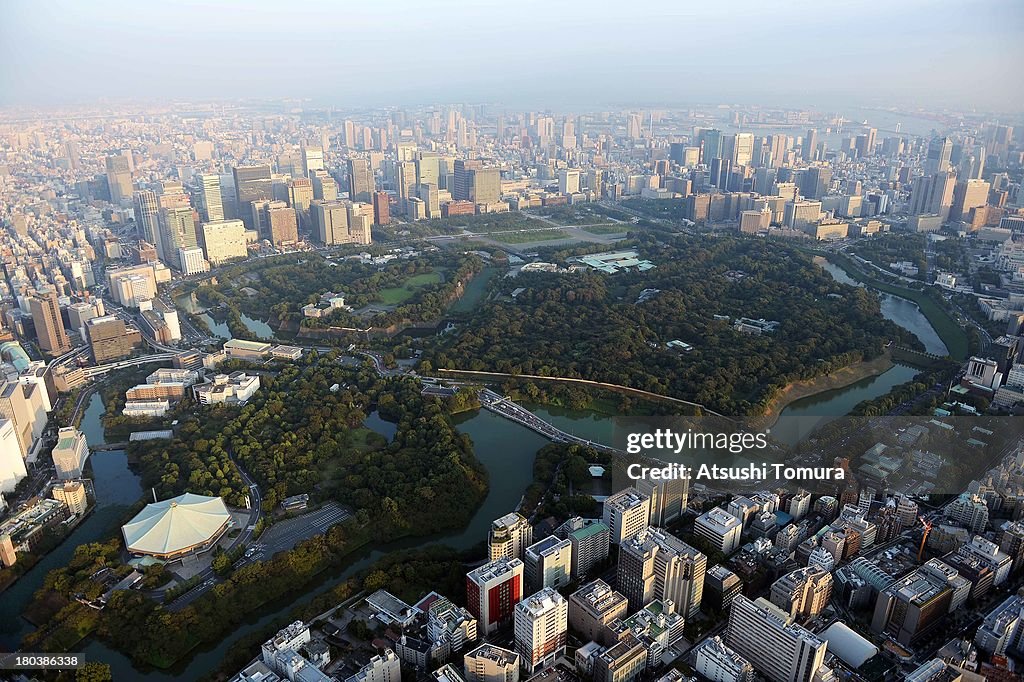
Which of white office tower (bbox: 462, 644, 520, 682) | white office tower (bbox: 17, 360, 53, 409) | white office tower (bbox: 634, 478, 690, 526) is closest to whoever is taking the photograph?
white office tower (bbox: 462, 644, 520, 682)

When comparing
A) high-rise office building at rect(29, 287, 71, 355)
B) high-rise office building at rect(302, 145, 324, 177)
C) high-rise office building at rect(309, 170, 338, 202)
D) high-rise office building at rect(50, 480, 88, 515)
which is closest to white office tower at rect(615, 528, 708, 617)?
high-rise office building at rect(50, 480, 88, 515)

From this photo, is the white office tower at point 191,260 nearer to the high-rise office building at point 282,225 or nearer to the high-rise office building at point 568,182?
the high-rise office building at point 282,225

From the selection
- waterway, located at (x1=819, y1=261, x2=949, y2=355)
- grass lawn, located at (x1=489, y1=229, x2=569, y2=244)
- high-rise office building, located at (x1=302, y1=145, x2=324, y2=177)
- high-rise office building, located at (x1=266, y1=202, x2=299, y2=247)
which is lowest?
waterway, located at (x1=819, y1=261, x2=949, y2=355)

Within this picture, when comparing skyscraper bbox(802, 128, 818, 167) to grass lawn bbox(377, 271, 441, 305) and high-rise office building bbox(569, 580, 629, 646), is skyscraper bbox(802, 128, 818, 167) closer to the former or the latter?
grass lawn bbox(377, 271, 441, 305)

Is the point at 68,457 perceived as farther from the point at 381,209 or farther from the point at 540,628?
the point at 381,209

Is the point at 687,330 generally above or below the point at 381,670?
above

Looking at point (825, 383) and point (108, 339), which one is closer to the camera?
point (825, 383)

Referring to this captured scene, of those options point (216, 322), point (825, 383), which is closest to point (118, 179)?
point (216, 322)

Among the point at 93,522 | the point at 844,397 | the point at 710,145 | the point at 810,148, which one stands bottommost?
the point at 93,522
